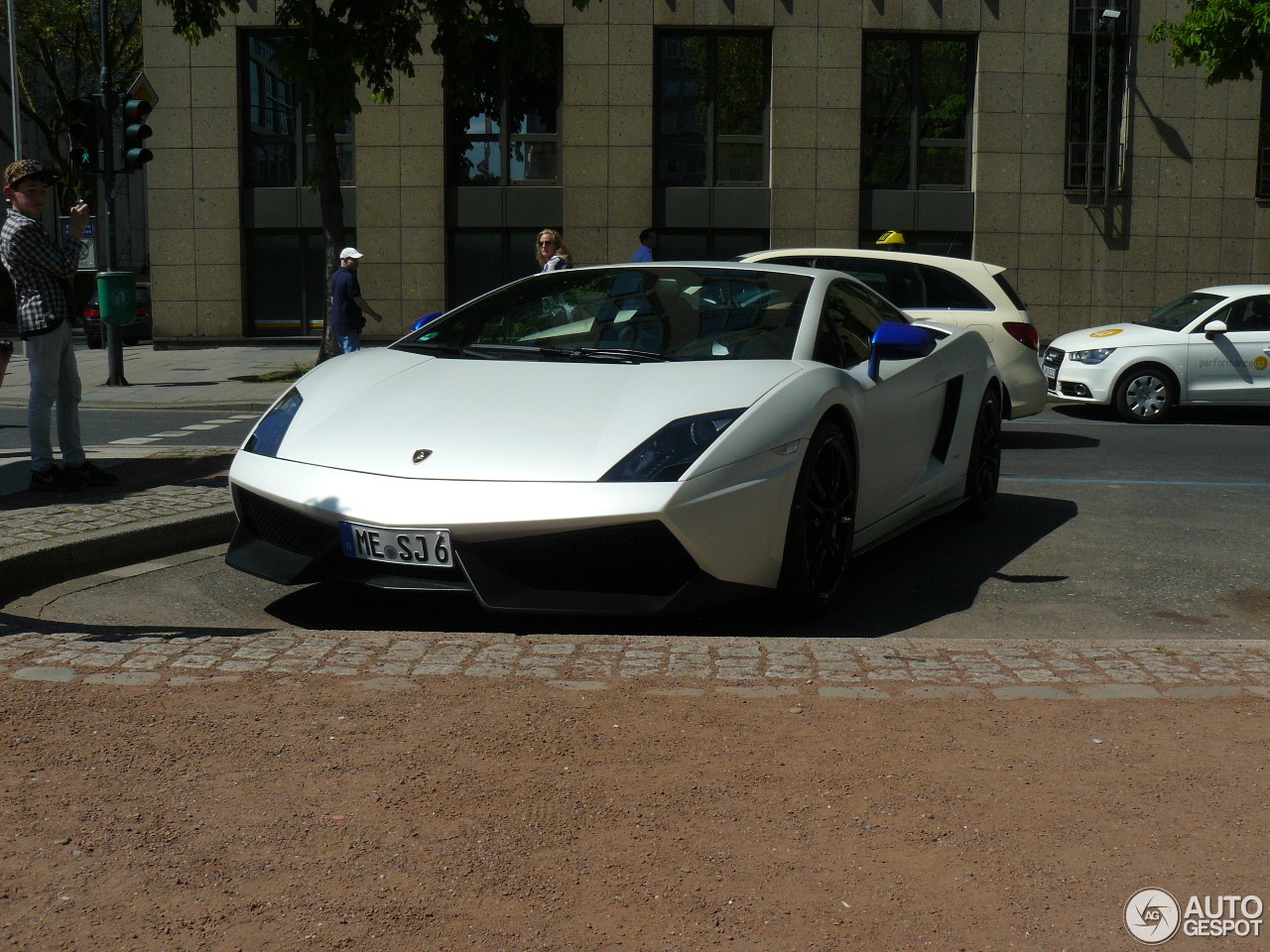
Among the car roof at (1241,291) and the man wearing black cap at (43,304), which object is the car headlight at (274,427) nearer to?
the man wearing black cap at (43,304)

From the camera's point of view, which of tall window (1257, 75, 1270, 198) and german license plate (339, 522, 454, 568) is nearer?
german license plate (339, 522, 454, 568)

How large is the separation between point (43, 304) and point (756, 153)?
18.8 meters

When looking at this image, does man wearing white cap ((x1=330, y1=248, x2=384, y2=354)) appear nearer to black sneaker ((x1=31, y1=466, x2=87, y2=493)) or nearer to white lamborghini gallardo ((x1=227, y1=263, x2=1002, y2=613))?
black sneaker ((x1=31, y1=466, x2=87, y2=493))

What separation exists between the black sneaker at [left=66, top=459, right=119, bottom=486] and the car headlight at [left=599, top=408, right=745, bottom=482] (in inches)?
150

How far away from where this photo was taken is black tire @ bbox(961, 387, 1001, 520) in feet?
23.3

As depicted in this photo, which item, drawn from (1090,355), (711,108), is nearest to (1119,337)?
(1090,355)

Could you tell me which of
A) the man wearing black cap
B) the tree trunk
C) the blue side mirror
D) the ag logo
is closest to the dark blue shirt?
the tree trunk

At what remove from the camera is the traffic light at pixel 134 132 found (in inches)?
620

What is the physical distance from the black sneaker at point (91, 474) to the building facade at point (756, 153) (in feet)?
58.2

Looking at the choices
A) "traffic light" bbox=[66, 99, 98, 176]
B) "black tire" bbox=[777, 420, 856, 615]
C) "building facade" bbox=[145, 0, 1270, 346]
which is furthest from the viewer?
"building facade" bbox=[145, 0, 1270, 346]

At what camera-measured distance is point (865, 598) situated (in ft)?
18.5

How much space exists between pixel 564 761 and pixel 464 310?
10.6 ft

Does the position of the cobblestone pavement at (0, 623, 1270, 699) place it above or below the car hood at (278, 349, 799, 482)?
below

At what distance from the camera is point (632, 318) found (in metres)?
5.66
